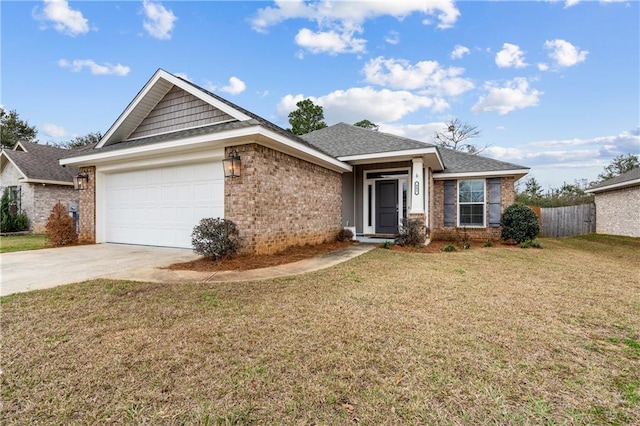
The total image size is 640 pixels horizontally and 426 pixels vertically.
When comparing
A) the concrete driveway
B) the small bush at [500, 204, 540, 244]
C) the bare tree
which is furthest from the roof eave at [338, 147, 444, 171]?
the bare tree

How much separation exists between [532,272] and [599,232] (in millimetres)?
15879

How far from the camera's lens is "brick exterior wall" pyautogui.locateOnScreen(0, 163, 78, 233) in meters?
15.5

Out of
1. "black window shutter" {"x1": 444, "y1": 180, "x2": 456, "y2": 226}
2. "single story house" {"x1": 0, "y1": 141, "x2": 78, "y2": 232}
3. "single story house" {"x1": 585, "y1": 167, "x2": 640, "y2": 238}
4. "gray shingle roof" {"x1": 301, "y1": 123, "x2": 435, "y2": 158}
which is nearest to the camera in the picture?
"gray shingle roof" {"x1": 301, "y1": 123, "x2": 435, "y2": 158}

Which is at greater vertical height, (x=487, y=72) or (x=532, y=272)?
(x=487, y=72)

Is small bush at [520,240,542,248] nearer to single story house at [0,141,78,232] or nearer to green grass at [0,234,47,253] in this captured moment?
green grass at [0,234,47,253]

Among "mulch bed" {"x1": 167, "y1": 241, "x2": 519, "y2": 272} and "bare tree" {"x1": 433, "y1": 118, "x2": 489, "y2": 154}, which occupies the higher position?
"bare tree" {"x1": 433, "y1": 118, "x2": 489, "y2": 154}

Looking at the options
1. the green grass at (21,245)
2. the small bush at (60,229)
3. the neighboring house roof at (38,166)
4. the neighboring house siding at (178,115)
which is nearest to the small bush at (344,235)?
the neighboring house siding at (178,115)

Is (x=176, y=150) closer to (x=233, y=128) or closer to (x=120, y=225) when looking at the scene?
(x=233, y=128)

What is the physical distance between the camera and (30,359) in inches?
99.8

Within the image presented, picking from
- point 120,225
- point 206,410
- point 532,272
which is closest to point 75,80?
point 120,225

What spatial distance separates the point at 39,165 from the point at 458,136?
31621 mm

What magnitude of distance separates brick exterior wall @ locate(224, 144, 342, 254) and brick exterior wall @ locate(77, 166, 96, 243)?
5.96 meters

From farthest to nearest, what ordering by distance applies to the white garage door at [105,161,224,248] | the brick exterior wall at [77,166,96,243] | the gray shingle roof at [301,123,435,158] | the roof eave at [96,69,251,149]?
the brick exterior wall at [77,166,96,243]
the gray shingle roof at [301,123,435,158]
the white garage door at [105,161,224,248]
the roof eave at [96,69,251,149]

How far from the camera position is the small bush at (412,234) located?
30.9 feet
